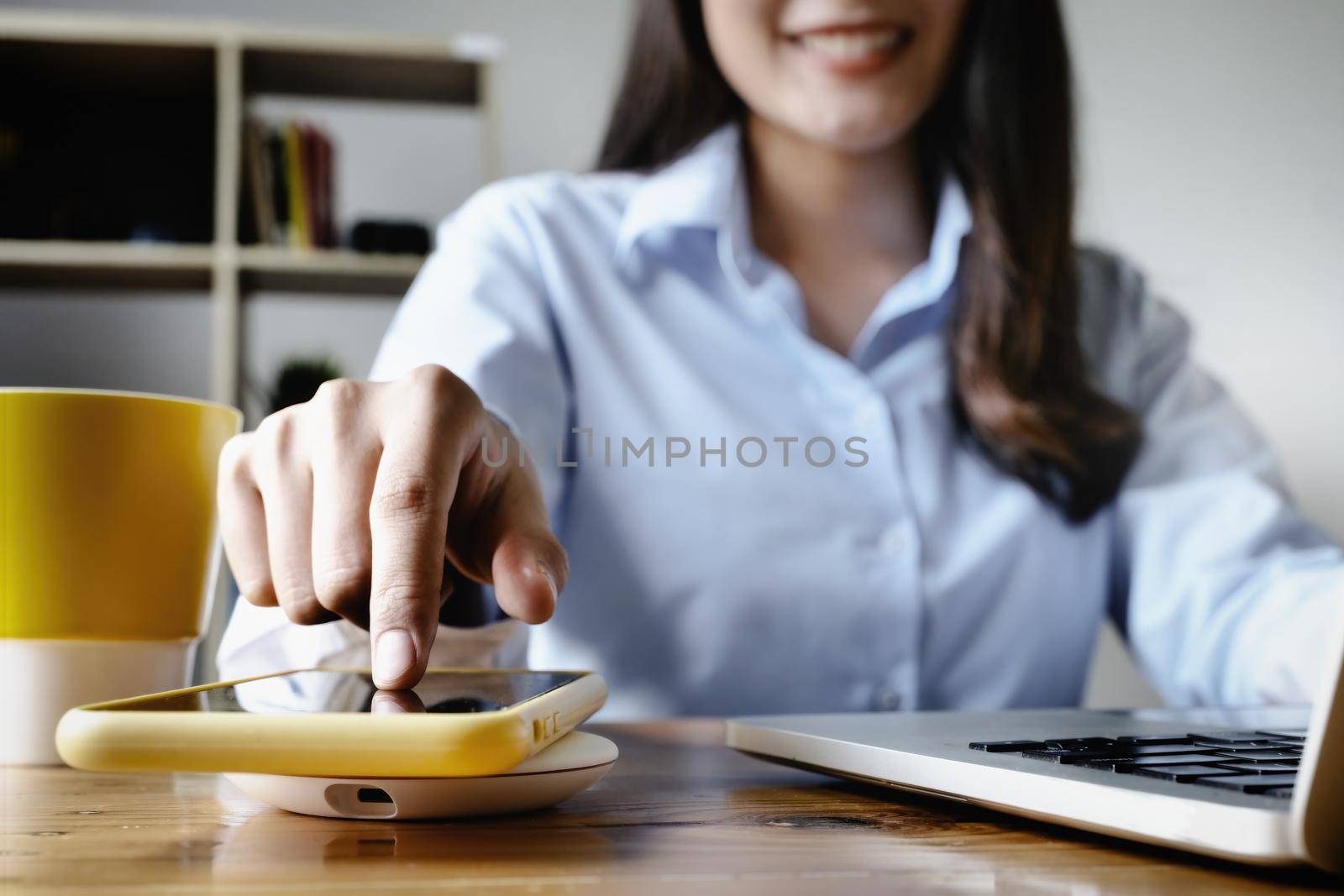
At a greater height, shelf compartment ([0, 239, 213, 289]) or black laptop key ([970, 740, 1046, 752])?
shelf compartment ([0, 239, 213, 289])

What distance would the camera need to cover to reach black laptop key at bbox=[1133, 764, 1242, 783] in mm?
225

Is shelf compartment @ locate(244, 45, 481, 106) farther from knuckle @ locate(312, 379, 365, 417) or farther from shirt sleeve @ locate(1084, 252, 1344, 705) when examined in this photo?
knuckle @ locate(312, 379, 365, 417)

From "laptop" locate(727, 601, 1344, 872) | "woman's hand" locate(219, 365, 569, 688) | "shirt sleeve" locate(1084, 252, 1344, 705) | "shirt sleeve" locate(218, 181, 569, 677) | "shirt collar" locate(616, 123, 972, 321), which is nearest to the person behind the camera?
"laptop" locate(727, 601, 1344, 872)

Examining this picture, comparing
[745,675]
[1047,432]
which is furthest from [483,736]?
[1047,432]

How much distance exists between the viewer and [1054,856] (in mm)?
224

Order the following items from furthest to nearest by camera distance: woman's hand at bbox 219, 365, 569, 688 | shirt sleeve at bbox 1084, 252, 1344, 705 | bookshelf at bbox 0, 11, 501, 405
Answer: bookshelf at bbox 0, 11, 501, 405, shirt sleeve at bbox 1084, 252, 1344, 705, woman's hand at bbox 219, 365, 569, 688

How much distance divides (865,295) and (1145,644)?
1.08 feet

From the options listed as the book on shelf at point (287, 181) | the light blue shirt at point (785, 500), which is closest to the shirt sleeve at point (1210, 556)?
the light blue shirt at point (785, 500)

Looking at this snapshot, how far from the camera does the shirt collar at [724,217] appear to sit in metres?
0.76

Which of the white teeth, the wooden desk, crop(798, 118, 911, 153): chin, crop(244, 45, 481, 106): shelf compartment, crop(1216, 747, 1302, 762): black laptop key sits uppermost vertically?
crop(244, 45, 481, 106): shelf compartment

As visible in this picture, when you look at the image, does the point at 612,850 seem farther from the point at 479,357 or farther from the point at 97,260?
the point at 97,260

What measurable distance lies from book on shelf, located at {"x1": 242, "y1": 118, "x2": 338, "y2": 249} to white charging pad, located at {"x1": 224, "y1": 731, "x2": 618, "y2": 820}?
1.36 meters

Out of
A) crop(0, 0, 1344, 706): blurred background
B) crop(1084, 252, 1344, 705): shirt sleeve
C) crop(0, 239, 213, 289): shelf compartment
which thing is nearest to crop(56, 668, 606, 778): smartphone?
crop(1084, 252, 1344, 705): shirt sleeve

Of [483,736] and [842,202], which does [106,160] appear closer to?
[842,202]
